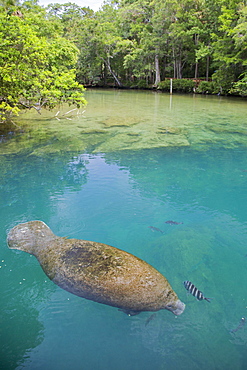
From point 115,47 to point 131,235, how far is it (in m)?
Answer: 41.5

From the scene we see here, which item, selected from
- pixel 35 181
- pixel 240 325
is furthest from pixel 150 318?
pixel 35 181

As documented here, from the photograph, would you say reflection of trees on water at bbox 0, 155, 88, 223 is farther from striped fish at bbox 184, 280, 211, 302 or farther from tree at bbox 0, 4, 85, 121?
striped fish at bbox 184, 280, 211, 302

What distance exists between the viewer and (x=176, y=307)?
330 cm

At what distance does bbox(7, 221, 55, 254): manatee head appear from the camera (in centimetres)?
446

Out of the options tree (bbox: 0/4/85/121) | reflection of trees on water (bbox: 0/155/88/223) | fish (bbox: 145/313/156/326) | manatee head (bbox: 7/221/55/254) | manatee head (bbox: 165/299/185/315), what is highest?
tree (bbox: 0/4/85/121)

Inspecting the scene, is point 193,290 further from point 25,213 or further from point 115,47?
point 115,47

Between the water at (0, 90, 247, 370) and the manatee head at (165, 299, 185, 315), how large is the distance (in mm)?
86

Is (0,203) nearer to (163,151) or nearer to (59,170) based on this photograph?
(59,170)

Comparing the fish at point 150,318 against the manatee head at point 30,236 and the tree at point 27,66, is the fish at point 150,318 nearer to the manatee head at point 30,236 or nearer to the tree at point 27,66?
the manatee head at point 30,236

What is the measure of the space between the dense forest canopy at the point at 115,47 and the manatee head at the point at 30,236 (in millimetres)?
5912

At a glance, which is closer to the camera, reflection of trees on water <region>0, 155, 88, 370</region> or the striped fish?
reflection of trees on water <region>0, 155, 88, 370</region>

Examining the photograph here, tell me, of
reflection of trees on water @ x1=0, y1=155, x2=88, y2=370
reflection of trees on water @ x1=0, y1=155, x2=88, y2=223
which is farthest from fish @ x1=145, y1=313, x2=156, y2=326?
reflection of trees on water @ x1=0, y1=155, x2=88, y2=223

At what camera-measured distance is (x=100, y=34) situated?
38250 millimetres

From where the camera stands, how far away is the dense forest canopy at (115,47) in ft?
33.7
